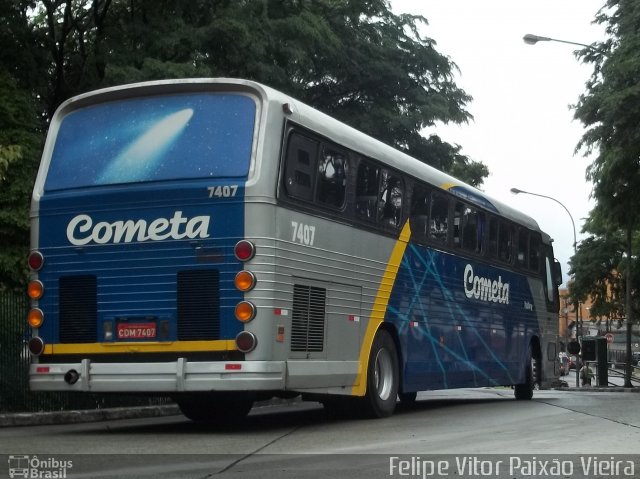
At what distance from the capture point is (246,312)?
11.5m

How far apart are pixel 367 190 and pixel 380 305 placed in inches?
59.4

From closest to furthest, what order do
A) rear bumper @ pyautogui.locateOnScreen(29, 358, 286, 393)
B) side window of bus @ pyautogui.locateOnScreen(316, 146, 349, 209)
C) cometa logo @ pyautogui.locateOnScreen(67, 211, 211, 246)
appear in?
rear bumper @ pyautogui.locateOnScreen(29, 358, 286, 393) → cometa logo @ pyautogui.locateOnScreen(67, 211, 211, 246) → side window of bus @ pyautogui.locateOnScreen(316, 146, 349, 209)

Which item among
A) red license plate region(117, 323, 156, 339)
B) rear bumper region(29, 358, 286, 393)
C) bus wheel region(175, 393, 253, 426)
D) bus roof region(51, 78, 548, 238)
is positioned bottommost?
bus wheel region(175, 393, 253, 426)

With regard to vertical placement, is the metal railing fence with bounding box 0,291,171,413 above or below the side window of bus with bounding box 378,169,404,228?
below

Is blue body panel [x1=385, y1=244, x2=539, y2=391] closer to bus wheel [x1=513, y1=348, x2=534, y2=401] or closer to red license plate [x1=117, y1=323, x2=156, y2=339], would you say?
bus wheel [x1=513, y1=348, x2=534, y2=401]

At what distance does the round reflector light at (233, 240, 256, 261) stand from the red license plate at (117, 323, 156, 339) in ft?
4.08

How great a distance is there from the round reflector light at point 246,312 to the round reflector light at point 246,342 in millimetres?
144

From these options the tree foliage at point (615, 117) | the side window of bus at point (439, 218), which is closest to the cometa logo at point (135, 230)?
the side window of bus at point (439, 218)

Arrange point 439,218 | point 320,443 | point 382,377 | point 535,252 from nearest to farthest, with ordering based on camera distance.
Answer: point 320,443 < point 382,377 < point 439,218 < point 535,252

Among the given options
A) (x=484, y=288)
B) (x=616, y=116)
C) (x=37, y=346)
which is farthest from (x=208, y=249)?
(x=616, y=116)

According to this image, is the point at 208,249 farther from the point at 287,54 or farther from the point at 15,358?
the point at 287,54

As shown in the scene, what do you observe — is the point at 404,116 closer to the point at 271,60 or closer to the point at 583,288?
the point at 271,60

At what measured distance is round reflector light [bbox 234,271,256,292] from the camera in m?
11.5

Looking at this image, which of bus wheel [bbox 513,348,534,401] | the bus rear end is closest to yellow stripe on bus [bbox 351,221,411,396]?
the bus rear end
